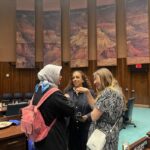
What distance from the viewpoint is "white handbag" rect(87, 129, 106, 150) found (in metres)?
2.44

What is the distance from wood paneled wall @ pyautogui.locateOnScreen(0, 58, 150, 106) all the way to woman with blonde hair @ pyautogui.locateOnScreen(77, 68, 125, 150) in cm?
983

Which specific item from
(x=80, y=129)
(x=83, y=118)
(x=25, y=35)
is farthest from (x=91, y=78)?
(x=83, y=118)

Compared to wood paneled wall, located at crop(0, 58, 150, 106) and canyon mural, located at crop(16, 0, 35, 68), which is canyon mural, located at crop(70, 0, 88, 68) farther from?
canyon mural, located at crop(16, 0, 35, 68)

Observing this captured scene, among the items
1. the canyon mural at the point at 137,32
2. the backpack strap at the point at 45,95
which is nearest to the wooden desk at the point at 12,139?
the backpack strap at the point at 45,95

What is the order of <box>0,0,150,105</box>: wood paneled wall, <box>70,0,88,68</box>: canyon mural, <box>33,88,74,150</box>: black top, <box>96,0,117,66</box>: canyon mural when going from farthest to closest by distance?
<box>70,0,88,68</box>: canyon mural
<box>96,0,117,66</box>: canyon mural
<box>0,0,150,105</box>: wood paneled wall
<box>33,88,74,150</box>: black top

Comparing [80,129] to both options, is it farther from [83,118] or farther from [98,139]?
[98,139]

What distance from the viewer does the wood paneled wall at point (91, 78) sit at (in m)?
12.0

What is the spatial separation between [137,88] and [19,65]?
6.85 metres

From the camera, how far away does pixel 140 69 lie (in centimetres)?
1187

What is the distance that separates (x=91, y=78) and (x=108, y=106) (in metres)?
11.0

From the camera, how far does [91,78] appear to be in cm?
1334

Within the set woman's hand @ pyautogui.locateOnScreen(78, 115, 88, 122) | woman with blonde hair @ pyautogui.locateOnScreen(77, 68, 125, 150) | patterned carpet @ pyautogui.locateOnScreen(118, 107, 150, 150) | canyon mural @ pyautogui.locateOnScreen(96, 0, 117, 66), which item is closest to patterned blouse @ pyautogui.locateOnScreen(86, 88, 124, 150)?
woman with blonde hair @ pyautogui.locateOnScreen(77, 68, 125, 150)

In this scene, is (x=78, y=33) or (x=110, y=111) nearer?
(x=110, y=111)

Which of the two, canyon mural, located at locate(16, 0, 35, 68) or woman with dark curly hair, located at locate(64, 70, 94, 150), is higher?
canyon mural, located at locate(16, 0, 35, 68)
